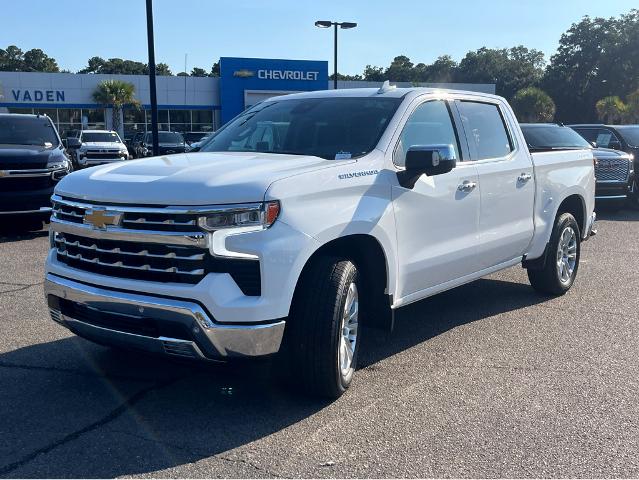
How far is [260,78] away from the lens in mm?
42688

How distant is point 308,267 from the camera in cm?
416

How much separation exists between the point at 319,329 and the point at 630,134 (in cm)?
1437

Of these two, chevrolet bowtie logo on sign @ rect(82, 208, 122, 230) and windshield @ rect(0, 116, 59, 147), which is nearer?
chevrolet bowtie logo on sign @ rect(82, 208, 122, 230)

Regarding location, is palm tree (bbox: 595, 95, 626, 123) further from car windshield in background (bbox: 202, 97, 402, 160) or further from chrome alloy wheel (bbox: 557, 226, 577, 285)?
car windshield in background (bbox: 202, 97, 402, 160)

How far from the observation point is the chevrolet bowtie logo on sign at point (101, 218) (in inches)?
156

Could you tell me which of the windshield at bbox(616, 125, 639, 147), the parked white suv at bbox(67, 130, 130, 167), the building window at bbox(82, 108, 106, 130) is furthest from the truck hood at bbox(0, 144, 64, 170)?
the building window at bbox(82, 108, 106, 130)

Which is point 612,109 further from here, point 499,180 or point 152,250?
point 152,250

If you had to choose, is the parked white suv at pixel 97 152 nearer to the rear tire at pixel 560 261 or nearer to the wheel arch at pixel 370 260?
the rear tire at pixel 560 261

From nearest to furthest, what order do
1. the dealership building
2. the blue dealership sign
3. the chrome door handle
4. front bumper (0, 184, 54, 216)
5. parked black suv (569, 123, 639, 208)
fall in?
the chrome door handle, front bumper (0, 184, 54, 216), parked black suv (569, 123, 639, 208), the dealership building, the blue dealership sign

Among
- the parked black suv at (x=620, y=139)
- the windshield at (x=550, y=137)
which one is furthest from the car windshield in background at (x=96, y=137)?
the windshield at (x=550, y=137)

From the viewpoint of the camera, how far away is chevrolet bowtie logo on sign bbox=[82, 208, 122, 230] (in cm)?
395

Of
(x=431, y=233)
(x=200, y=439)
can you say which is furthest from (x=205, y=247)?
(x=431, y=233)

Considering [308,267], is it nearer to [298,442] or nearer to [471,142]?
[298,442]

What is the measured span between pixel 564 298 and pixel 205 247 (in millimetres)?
4657
